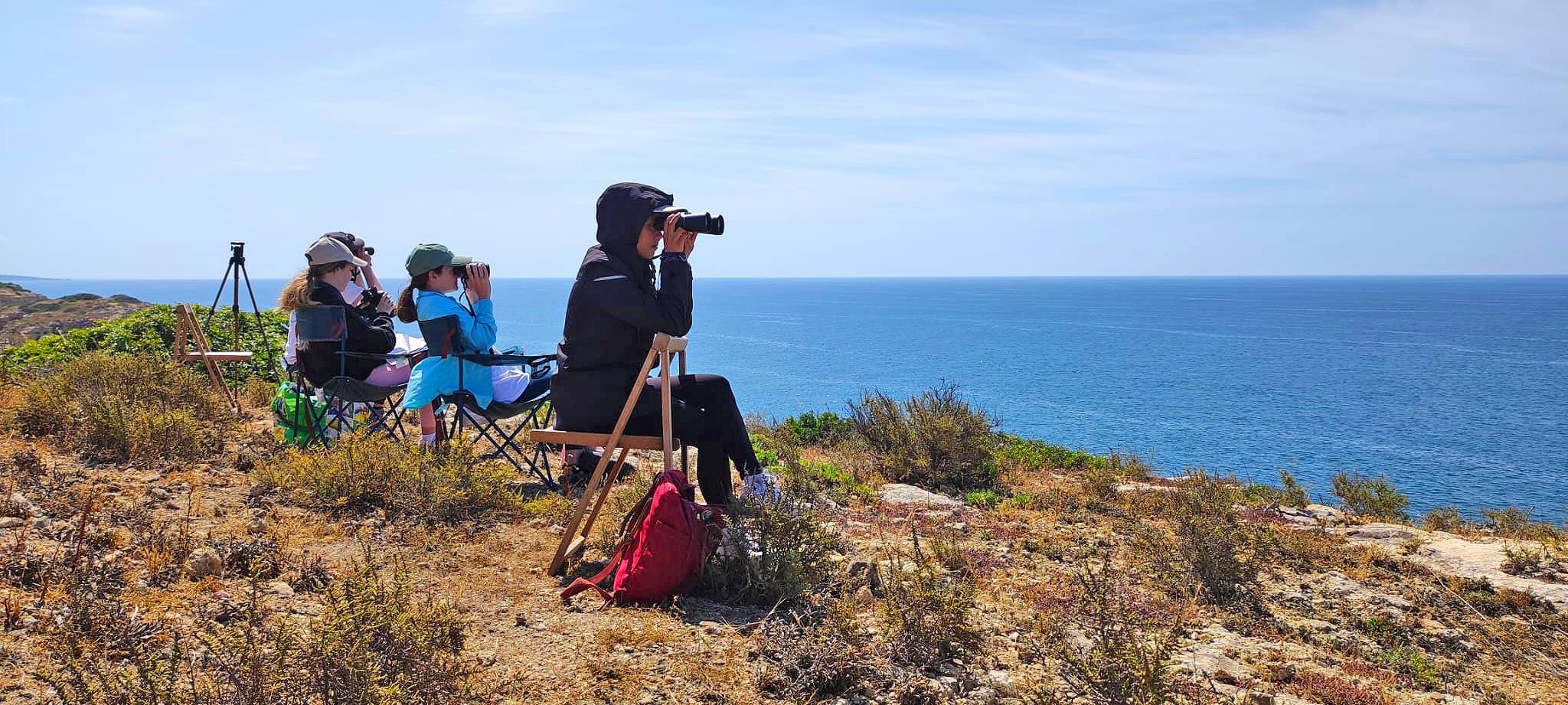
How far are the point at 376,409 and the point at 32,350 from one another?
4.55 metres

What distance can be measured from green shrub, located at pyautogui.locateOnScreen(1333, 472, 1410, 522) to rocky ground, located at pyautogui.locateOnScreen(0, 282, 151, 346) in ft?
47.0

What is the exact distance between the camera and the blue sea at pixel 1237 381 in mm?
23438

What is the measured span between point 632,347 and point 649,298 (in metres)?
0.32

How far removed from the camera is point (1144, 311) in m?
119

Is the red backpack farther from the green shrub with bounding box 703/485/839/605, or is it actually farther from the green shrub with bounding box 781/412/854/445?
the green shrub with bounding box 781/412/854/445

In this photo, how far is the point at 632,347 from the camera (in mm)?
4438

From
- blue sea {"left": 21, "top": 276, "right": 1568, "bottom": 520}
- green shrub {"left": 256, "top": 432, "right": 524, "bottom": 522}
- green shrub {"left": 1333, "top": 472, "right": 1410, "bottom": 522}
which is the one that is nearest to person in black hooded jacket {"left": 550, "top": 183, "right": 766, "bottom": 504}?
green shrub {"left": 256, "top": 432, "right": 524, "bottom": 522}

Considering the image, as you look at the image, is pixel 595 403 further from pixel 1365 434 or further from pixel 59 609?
pixel 1365 434

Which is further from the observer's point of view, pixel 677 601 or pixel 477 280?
pixel 477 280

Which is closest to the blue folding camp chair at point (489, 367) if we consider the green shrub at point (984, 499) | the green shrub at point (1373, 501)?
the green shrub at point (984, 499)

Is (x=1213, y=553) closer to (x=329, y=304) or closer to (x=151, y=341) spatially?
(x=329, y=304)

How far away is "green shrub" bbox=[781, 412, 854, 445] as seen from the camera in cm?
998

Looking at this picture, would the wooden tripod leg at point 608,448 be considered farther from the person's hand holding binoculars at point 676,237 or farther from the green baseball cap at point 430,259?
the green baseball cap at point 430,259

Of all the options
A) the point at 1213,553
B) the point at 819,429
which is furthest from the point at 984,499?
the point at 819,429
